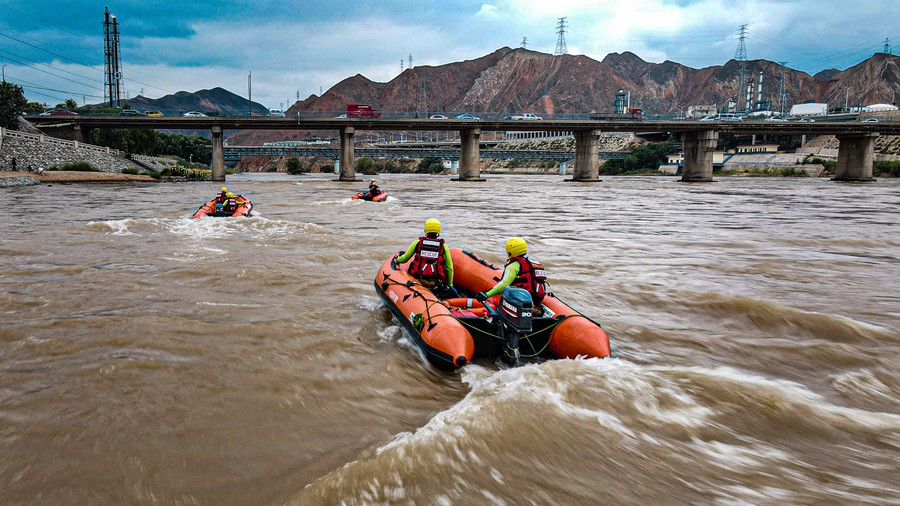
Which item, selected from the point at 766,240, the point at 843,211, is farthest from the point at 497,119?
the point at 766,240

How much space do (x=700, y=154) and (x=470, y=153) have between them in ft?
96.7

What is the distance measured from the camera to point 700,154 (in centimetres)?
7031

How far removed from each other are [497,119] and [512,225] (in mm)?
51387

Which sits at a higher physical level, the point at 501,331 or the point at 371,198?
the point at 371,198

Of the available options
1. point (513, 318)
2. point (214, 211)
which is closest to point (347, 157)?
point (214, 211)

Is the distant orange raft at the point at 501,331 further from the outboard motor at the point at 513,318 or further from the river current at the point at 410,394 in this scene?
the river current at the point at 410,394

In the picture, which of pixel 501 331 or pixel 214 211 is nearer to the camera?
pixel 501 331

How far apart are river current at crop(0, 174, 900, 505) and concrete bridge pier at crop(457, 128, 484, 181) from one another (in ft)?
191

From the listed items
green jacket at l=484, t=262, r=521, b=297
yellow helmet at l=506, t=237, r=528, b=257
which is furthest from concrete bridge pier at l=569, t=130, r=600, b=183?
green jacket at l=484, t=262, r=521, b=297

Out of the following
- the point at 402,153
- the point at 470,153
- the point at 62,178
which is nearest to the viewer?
the point at 62,178

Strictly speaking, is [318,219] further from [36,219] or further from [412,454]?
[412,454]

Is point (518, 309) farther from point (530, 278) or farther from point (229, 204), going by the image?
point (229, 204)

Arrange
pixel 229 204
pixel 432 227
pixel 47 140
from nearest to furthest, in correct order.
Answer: pixel 432 227
pixel 229 204
pixel 47 140

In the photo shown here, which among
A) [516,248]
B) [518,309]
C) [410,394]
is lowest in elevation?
[410,394]
